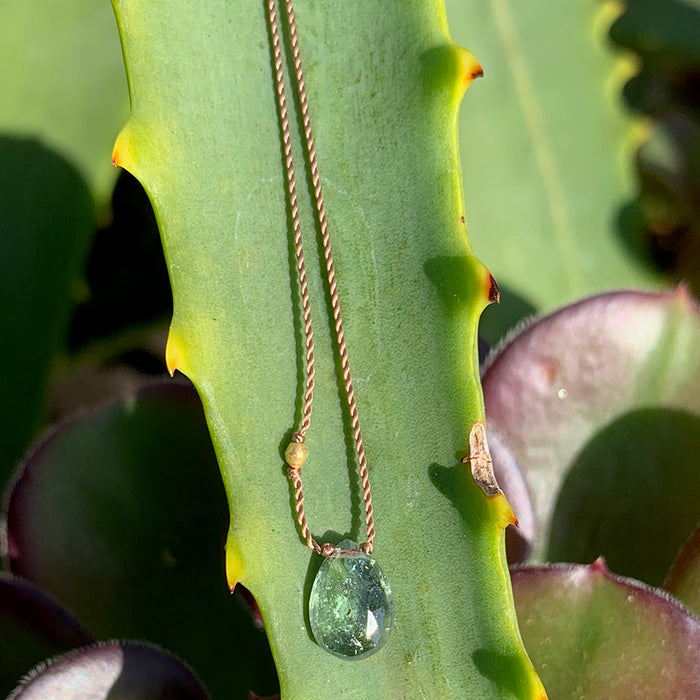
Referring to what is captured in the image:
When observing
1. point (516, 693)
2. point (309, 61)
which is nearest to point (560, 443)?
point (516, 693)

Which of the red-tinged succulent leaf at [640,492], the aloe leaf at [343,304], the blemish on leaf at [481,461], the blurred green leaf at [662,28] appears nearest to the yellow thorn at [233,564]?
the aloe leaf at [343,304]

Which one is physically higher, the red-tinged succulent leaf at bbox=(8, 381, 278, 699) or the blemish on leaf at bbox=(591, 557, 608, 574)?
the blemish on leaf at bbox=(591, 557, 608, 574)

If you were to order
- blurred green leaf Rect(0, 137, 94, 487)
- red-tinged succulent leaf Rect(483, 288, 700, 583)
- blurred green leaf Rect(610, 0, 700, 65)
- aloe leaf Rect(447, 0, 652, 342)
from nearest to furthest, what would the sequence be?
red-tinged succulent leaf Rect(483, 288, 700, 583) < blurred green leaf Rect(0, 137, 94, 487) < aloe leaf Rect(447, 0, 652, 342) < blurred green leaf Rect(610, 0, 700, 65)

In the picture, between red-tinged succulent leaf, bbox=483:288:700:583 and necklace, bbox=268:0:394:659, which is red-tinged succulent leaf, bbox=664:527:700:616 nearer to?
red-tinged succulent leaf, bbox=483:288:700:583

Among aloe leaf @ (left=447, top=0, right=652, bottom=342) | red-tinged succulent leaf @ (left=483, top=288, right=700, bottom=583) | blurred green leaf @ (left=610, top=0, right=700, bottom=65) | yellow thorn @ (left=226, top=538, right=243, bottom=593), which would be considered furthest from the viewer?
blurred green leaf @ (left=610, top=0, right=700, bottom=65)

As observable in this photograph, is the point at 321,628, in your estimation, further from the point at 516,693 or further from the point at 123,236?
the point at 123,236

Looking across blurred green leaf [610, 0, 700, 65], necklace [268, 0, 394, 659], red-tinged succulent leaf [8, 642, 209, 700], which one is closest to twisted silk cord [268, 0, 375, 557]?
necklace [268, 0, 394, 659]

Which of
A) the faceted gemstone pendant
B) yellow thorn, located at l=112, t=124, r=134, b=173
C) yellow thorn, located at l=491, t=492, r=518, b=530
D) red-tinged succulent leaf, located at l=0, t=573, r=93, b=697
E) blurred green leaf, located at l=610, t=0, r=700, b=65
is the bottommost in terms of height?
red-tinged succulent leaf, located at l=0, t=573, r=93, b=697
